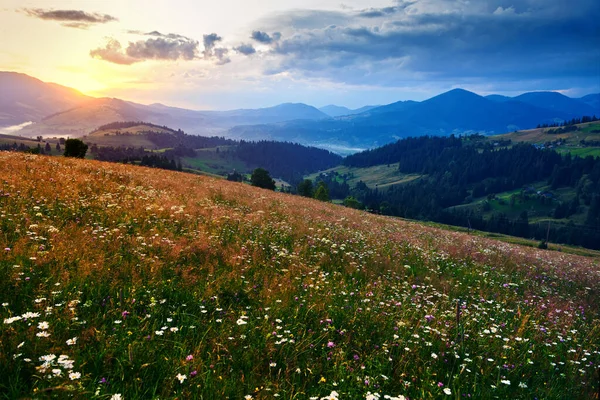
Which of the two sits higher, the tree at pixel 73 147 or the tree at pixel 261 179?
the tree at pixel 73 147

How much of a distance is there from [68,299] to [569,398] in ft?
25.1

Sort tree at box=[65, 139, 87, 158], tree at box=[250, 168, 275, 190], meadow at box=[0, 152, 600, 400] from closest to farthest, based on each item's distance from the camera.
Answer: meadow at box=[0, 152, 600, 400]
tree at box=[65, 139, 87, 158]
tree at box=[250, 168, 275, 190]

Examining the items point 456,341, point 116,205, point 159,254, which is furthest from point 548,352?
point 116,205

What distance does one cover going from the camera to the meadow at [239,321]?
12.7 feet

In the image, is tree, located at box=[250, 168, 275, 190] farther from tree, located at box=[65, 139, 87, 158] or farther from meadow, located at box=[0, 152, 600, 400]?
meadow, located at box=[0, 152, 600, 400]

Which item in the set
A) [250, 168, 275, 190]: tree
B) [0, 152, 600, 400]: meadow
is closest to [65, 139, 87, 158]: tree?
[0, 152, 600, 400]: meadow

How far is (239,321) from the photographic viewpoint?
4746 mm

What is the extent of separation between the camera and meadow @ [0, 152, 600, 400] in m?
3.87

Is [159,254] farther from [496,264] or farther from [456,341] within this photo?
[496,264]

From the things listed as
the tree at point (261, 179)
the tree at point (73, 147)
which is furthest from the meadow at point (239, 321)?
the tree at point (261, 179)

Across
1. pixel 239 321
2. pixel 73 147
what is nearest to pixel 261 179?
pixel 73 147

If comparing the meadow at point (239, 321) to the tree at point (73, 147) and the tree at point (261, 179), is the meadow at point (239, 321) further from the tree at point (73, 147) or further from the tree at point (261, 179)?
the tree at point (261, 179)

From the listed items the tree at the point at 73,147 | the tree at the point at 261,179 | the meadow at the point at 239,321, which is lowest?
the tree at the point at 261,179

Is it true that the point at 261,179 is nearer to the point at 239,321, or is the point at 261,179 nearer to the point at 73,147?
the point at 73,147
